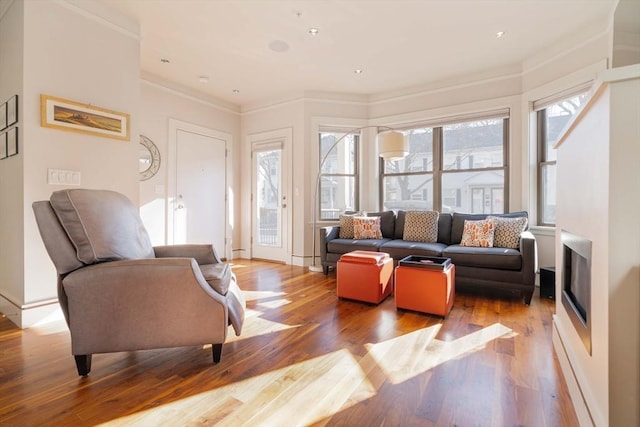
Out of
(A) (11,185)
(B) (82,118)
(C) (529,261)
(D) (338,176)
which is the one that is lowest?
(C) (529,261)

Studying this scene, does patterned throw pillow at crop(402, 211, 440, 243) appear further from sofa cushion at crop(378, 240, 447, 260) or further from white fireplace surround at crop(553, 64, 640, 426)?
white fireplace surround at crop(553, 64, 640, 426)

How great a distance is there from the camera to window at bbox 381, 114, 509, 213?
156 inches

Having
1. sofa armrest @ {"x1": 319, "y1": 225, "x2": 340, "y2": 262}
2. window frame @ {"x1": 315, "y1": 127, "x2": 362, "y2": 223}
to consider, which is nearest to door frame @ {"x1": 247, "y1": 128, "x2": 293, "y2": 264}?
window frame @ {"x1": 315, "y1": 127, "x2": 362, "y2": 223}

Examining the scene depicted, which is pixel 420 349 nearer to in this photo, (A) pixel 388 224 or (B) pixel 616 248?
(B) pixel 616 248

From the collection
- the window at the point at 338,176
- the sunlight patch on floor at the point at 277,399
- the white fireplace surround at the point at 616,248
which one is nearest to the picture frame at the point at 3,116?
the sunlight patch on floor at the point at 277,399

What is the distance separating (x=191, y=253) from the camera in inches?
87.4

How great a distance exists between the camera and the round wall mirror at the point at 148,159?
3.92 m

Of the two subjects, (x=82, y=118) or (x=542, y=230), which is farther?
(x=542, y=230)

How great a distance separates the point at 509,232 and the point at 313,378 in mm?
2691

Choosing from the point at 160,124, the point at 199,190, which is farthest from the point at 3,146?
the point at 199,190

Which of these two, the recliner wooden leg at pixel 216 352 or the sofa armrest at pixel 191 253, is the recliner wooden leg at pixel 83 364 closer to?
the recliner wooden leg at pixel 216 352

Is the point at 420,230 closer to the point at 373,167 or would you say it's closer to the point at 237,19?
the point at 373,167

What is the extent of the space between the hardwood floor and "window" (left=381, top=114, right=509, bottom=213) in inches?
81.0

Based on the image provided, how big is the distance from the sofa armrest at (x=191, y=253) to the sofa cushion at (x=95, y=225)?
0.32 meters
